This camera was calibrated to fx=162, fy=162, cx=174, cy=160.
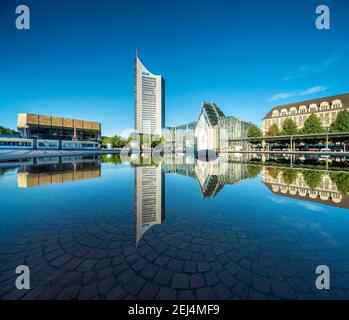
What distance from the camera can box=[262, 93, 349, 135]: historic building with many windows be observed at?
6019 cm

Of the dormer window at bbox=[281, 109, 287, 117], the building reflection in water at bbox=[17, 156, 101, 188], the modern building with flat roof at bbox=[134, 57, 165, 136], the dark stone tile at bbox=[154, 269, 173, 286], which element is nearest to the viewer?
the dark stone tile at bbox=[154, 269, 173, 286]

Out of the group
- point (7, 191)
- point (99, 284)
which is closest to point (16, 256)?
point (99, 284)

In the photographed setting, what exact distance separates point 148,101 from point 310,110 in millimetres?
91859

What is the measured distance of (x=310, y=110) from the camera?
66938 millimetres

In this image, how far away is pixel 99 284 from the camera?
223cm

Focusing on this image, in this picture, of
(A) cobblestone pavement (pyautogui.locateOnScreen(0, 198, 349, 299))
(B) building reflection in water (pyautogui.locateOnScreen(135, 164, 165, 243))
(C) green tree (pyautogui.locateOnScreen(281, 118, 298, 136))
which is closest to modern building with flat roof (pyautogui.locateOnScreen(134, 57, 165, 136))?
(C) green tree (pyautogui.locateOnScreen(281, 118, 298, 136))

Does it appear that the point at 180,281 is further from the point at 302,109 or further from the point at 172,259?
the point at 302,109

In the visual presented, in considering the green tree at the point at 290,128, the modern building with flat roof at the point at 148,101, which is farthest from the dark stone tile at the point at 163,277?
the modern building with flat roof at the point at 148,101

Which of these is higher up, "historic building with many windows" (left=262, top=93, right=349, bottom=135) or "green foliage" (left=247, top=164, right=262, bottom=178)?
"historic building with many windows" (left=262, top=93, right=349, bottom=135)

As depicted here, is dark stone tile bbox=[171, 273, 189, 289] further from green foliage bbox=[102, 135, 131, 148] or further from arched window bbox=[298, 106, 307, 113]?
green foliage bbox=[102, 135, 131, 148]

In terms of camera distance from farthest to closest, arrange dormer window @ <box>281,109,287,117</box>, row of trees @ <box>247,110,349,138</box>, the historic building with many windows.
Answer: dormer window @ <box>281,109,287,117</box> → the historic building with many windows → row of trees @ <box>247,110,349,138</box>

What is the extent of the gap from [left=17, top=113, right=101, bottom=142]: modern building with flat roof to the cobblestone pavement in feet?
259

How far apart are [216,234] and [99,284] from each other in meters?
2.45
